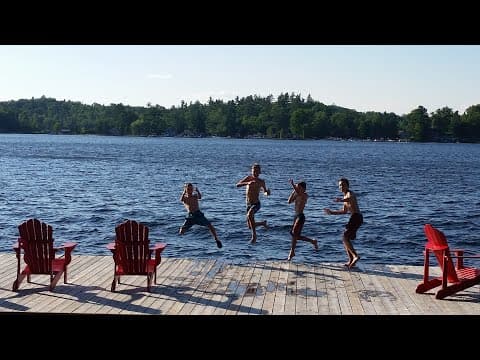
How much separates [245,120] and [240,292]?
155124mm

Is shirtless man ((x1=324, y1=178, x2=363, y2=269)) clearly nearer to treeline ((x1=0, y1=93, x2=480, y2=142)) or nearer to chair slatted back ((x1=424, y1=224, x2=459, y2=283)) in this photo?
chair slatted back ((x1=424, y1=224, x2=459, y2=283))

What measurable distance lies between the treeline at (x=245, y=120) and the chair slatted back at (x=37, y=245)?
5605 inches

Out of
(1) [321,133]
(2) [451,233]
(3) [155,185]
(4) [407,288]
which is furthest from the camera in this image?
(1) [321,133]

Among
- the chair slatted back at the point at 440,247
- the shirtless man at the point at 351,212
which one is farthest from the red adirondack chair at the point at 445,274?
the shirtless man at the point at 351,212

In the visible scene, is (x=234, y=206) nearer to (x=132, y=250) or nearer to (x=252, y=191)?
(x=252, y=191)

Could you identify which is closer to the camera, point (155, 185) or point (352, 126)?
point (155, 185)

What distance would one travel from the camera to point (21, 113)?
542 feet

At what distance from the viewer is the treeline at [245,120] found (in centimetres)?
14812

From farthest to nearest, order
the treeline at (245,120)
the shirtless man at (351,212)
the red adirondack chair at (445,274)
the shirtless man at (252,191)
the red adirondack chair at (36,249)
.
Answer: the treeline at (245,120)
the shirtless man at (252,191)
the shirtless man at (351,212)
the red adirondack chair at (36,249)
the red adirondack chair at (445,274)

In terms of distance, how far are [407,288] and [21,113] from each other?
17045 cm

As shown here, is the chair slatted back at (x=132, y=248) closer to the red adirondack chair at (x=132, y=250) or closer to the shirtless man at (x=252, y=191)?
the red adirondack chair at (x=132, y=250)
